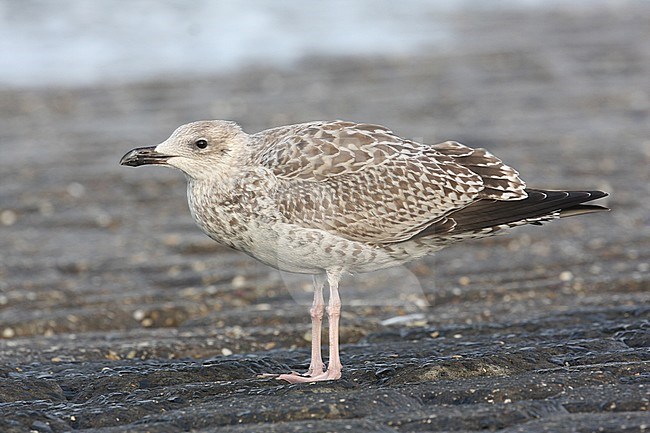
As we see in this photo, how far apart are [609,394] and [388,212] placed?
63.7 inches

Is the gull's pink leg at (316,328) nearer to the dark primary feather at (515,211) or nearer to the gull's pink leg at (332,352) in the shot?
the gull's pink leg at (332,352)

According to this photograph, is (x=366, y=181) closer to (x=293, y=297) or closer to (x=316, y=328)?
(x=316, y=328)

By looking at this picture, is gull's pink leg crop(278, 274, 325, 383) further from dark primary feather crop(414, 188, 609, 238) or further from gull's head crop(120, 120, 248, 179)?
gull's head crop(120, 120, 248, 179)

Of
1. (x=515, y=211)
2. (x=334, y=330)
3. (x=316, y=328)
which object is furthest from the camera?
(x=316, y=328)

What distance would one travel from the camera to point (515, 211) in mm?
6148

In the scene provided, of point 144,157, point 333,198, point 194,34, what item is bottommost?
point 333,198

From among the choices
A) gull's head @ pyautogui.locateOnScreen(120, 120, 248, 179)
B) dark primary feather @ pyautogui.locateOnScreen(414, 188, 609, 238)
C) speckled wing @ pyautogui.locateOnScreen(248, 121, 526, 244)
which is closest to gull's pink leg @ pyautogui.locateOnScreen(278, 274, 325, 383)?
speckled wing @ pyautogui.locateOnScreen(248, 121, 526, 244)

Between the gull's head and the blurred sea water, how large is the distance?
10.1m

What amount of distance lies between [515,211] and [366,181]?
876 millimetres

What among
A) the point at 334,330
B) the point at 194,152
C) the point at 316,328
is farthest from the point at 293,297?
the point at 194,152

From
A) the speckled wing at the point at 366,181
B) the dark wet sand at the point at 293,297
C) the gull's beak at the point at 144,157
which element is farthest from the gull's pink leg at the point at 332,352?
the gull's beak at the point at 144,157

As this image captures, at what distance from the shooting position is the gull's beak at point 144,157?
6.00m

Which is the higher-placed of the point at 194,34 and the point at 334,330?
the point at 194,34

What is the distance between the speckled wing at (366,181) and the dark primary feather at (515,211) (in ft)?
0.14
